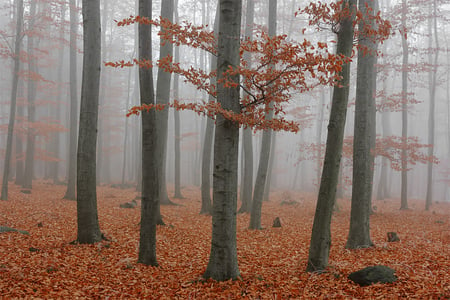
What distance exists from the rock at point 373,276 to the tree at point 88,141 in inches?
206

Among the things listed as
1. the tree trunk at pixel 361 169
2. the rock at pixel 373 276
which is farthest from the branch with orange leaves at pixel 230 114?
the tree trunk at pixel 361 169

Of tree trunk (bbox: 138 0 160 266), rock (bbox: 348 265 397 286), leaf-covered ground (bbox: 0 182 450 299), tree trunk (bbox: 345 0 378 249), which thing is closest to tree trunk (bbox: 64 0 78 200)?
leaf-covered ground (bbox: 0 182 450 299)

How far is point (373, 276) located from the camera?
5074 mm

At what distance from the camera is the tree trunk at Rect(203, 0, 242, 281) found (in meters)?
5.14

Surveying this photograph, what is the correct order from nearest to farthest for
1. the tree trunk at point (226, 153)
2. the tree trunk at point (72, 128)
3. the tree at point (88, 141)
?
the tree trunk at point (226, 153)
the tree at point (88, 141)
the tree trunk at point (72, 128)

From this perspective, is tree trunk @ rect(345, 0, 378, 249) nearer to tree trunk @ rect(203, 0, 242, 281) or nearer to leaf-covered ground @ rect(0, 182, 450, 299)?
leaf-covered ground @ rect(0, 182, 450, 299)

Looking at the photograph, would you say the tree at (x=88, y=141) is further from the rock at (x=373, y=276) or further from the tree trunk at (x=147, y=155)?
the rock at (x=373, y=276)

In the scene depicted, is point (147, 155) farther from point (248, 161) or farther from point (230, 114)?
point (248, 161)

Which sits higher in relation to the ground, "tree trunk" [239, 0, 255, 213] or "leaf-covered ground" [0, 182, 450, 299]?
"tree trunk" [239, 0, 255, 213]

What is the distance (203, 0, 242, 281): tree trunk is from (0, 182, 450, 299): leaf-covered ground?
46 centimetres

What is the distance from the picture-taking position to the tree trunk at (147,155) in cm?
587

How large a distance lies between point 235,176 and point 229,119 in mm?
904

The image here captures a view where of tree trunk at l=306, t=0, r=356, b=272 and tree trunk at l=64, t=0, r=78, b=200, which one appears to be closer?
tree trunk at l=306, t=0, r=356, b=272

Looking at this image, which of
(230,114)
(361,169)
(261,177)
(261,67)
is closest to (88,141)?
(230,114)
